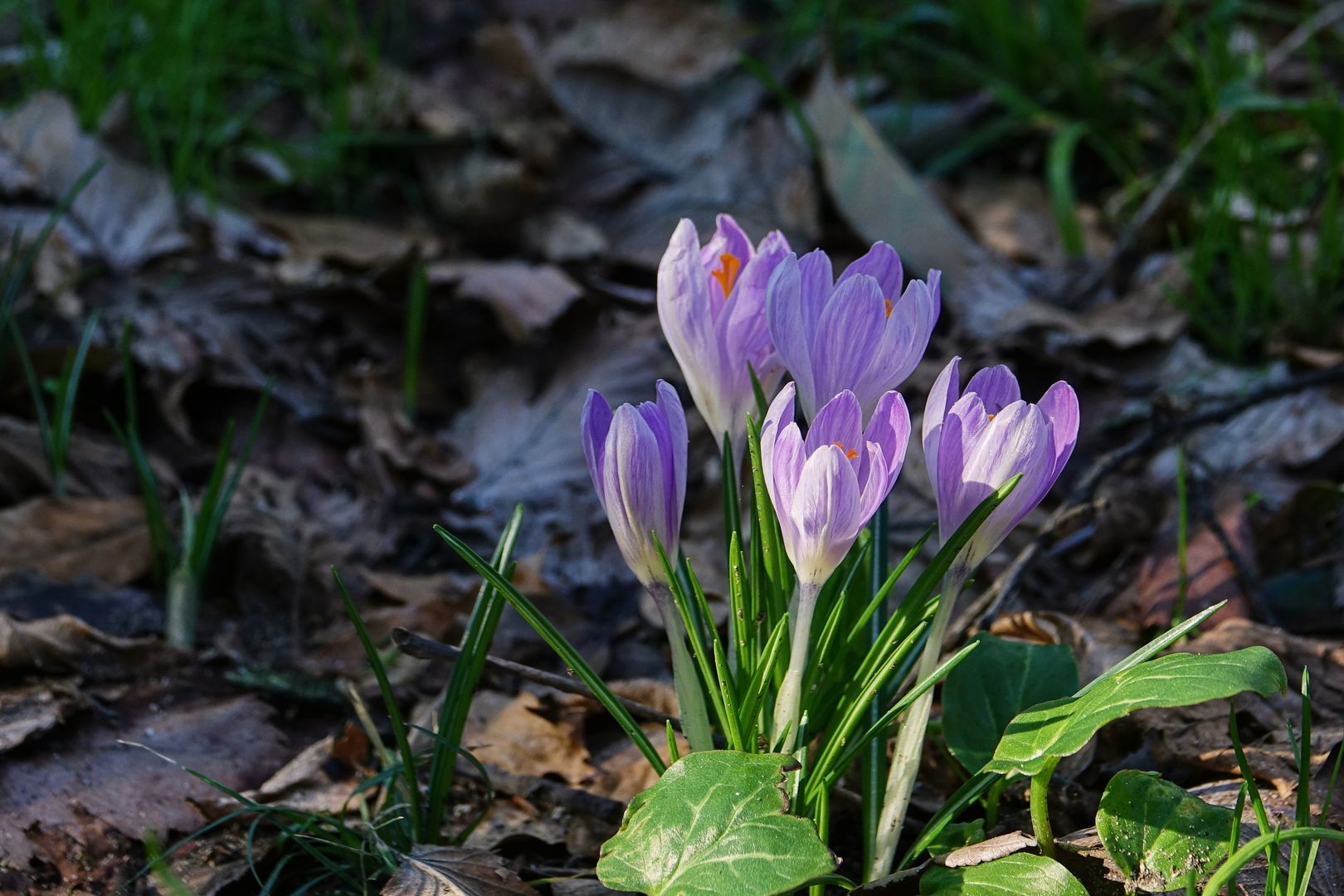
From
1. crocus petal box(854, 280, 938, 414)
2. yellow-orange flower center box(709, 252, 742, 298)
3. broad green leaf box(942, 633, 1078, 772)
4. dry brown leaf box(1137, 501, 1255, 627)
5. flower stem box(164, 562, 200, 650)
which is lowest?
flower stem box(164, 562, 200, 650)

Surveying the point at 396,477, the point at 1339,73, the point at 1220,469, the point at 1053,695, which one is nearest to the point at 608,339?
the point at 396,477

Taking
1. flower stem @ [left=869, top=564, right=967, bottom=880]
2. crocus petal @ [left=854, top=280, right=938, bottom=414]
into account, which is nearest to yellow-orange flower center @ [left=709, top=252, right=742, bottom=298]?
crocus petal @ [left=854, top=280, right=938, bottom=414]

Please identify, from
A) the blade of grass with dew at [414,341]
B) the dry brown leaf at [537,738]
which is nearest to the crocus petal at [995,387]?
the dry brown leaf at [537,738]

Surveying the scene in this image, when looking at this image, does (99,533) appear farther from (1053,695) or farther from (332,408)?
(1053,695)

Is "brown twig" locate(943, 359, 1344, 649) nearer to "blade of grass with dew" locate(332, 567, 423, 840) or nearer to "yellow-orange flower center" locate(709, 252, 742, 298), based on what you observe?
"yellow-orange flower center" locate(709, 252, 742, 298)

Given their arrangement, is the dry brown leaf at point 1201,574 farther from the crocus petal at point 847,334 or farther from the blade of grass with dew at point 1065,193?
the blade of grass with dew at point 1065,193

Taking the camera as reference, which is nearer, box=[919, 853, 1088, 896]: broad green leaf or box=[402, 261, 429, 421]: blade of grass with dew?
box=[919, 853, 1088, 896]: broad green leaf
